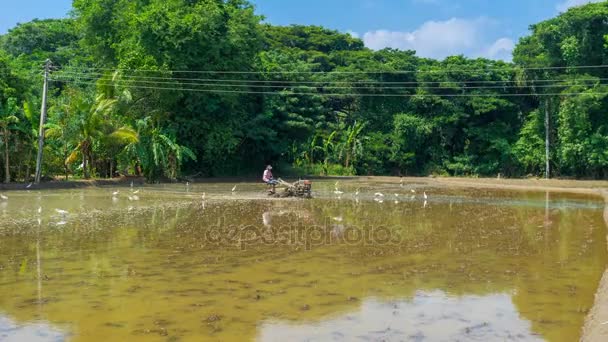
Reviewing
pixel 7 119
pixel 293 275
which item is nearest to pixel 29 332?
pixel 293 275

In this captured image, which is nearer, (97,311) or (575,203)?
(97,311)

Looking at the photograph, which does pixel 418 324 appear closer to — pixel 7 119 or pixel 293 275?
pixel 293 275

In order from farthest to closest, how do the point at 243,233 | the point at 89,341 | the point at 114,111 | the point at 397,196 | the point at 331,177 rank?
the point at 331,177
the point at 114,111
the point at 397,196
the point at 243,233
the point at 89,341

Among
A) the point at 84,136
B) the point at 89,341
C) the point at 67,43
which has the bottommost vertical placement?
the point at 89,341

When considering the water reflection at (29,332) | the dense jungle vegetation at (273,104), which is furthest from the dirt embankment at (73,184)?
the water reflection at (29,332)

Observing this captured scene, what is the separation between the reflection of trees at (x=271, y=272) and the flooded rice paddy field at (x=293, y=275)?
0.04m

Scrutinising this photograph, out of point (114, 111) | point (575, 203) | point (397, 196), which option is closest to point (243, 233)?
point (397, 196)

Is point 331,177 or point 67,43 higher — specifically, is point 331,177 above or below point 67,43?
below

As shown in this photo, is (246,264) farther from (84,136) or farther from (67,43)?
(67,43)

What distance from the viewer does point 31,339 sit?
598 cm

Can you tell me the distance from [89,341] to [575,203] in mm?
20583

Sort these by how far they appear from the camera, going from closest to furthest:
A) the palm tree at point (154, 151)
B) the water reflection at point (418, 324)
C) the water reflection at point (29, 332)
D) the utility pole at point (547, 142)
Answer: the water reflection at point (29, 332), the water reflection at point (418, 324), the palm tree at point (154, 151), the utility pole at point (547, 142)

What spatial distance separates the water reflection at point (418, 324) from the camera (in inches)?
248

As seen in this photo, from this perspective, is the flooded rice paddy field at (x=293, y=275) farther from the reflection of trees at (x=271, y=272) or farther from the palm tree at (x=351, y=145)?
the palm tree at (x=351, y=145)
